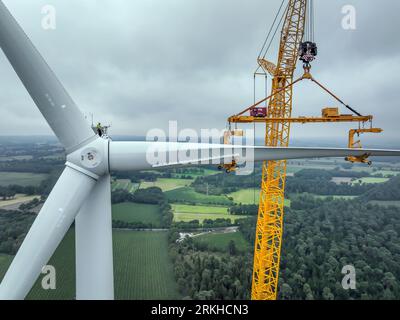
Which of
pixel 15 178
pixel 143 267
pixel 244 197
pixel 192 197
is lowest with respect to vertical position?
pixel 143 267

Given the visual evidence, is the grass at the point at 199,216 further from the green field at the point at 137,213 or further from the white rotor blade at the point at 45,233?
the white rotor blade at the point at 45,233

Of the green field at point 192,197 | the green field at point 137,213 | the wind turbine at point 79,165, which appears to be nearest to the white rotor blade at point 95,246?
the wind turbine at point 79,165

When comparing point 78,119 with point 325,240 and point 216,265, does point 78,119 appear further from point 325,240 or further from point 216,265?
point 325,240

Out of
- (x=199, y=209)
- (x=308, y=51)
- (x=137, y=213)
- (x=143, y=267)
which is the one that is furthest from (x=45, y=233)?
(x=199, y=209)

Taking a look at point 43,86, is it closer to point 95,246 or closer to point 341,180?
point 95,246

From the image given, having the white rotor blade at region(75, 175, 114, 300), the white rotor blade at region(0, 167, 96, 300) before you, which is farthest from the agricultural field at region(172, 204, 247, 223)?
the white rotor blade at region(0, 167, 96, 300)

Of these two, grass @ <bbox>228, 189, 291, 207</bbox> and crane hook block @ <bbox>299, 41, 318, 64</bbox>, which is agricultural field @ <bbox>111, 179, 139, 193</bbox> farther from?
crane hook block @ <bbox>299, 41, 318, 64</bbox>

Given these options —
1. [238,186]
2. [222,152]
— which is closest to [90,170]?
[222,152]
